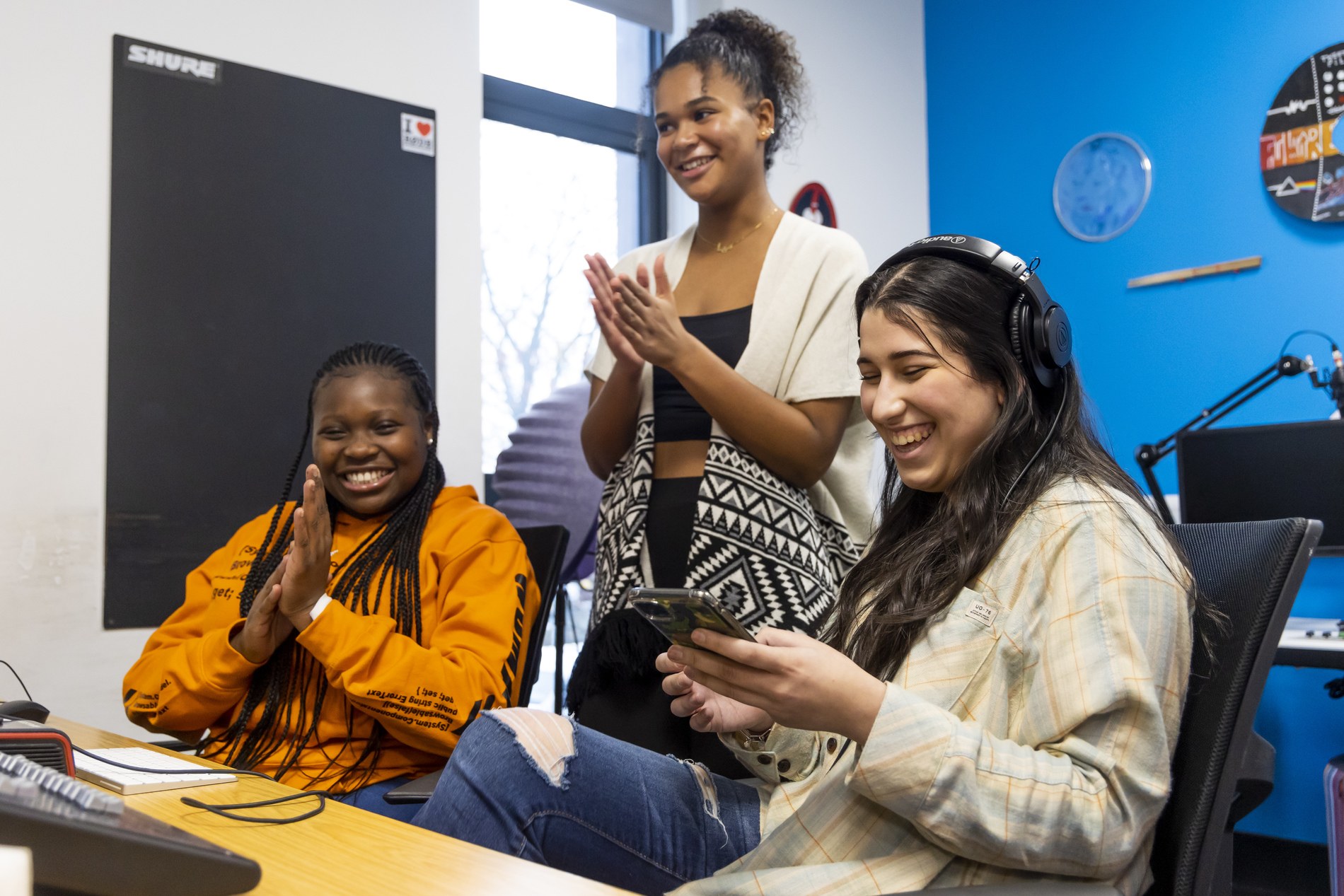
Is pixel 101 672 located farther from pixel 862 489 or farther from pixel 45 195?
pixel 862 489

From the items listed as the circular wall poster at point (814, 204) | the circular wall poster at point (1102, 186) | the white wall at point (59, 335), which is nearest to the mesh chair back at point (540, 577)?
the white wall at point (59, 335)

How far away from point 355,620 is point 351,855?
27.6 inches

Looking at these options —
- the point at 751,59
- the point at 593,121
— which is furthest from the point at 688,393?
the point at 593,121

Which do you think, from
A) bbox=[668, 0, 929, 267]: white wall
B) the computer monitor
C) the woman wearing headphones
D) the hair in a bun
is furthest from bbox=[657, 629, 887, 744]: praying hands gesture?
bbox=[668, 0, 929, 267]: white wall

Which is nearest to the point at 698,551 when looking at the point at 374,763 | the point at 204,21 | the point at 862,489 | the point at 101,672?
the point at 862,489

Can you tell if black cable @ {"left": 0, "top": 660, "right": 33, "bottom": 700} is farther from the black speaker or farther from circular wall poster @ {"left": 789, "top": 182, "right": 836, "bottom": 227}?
circular wall poster @ {"left": 789, "top": 182, "right": 836, "bottom": 227}

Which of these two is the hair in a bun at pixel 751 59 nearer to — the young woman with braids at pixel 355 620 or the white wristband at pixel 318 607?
the young woman with braids at pixel 355 620

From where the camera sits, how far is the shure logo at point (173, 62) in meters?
2.42

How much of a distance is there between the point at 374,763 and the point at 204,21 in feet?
6.11

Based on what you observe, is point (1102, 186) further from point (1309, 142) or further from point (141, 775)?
point (141, 775)

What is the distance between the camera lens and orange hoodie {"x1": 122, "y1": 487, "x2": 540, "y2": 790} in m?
1.46

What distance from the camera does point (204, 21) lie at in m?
2.52

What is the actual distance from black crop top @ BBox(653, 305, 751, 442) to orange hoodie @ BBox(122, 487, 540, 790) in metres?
0.31

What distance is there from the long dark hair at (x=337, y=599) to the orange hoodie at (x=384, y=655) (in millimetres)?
13
